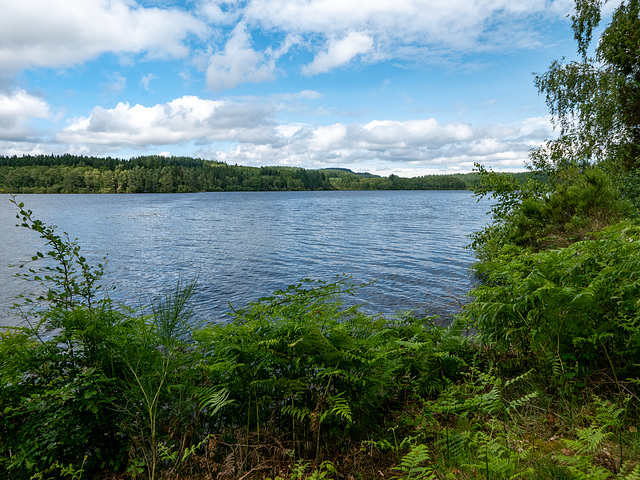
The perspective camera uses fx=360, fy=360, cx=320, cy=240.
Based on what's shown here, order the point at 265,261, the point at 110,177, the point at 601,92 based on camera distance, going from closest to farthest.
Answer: the point at 601,92, the point at 265,261, the point at 110,177

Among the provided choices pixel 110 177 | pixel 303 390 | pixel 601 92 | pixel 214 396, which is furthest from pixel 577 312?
pixel 110 177

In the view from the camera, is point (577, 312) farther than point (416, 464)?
Yes

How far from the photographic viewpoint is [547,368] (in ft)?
16.0

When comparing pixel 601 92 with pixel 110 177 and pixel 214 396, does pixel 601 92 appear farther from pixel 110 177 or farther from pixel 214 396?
pixel 110 177

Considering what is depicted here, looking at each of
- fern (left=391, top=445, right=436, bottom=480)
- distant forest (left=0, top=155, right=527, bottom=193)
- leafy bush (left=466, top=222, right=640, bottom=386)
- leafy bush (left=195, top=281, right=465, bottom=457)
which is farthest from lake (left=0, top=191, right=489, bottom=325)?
distant forest (left=0, top=155, right=527, bottom=193)

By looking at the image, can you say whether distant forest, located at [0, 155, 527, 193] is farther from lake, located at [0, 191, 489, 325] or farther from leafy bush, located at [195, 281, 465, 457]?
leafy bush, located at [195, 281, 465, 457]

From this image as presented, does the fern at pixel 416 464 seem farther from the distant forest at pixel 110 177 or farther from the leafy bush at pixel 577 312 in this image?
the distant forest at pixel 110 177

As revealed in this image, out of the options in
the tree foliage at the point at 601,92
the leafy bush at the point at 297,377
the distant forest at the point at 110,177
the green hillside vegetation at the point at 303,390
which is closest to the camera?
the green hillside vegetation at the point at 303,390

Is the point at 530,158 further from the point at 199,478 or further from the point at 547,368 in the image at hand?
the point at 199,478

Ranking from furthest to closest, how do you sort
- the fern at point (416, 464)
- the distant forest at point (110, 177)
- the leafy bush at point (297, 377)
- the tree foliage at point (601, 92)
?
the distant forest at point (110, 177), the tree foliage at point (601, 92), the leafy bush at point (297, 377), the fern at point (416, 464)

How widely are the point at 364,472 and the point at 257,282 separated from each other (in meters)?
16.5

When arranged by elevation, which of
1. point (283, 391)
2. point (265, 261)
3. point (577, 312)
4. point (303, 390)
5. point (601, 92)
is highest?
point (601, 92)

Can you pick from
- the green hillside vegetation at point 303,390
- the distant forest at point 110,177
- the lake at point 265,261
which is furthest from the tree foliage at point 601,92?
the distant forest at point 110,177

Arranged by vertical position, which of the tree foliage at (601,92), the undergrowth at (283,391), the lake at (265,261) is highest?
the tree foliage at (601,92)
